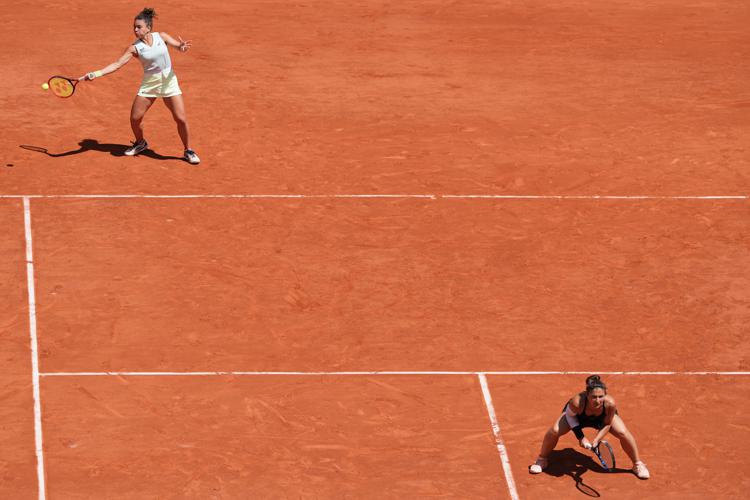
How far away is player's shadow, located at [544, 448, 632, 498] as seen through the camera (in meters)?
14.1

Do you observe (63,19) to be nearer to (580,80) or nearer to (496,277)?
(580,80)

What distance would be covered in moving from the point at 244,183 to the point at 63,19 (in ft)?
26.5

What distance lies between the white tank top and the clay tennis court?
152cm

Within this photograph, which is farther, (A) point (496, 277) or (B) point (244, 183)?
(B) point (244, 183)

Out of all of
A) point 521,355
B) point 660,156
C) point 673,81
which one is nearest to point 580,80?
point 673,81

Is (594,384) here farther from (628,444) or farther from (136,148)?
(136,148)

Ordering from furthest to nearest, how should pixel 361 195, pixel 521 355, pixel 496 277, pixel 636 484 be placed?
pixel 361 195, pixel 496 277, pixel 521 355, pixel 636 484

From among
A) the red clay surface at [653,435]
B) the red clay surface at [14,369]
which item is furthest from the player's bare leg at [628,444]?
the red clay surface at [14,369]

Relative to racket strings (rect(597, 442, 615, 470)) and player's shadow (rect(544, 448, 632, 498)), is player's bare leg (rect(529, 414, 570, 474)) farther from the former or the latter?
racket strings (rect(597, 442, 615, 470))

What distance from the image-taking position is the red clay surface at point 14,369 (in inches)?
542

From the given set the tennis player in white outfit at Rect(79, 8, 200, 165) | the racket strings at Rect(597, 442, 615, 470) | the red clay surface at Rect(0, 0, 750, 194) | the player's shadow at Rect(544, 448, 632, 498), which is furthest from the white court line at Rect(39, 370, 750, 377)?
the tennis player in white outfit at Rect(79, 8, 200, 165)

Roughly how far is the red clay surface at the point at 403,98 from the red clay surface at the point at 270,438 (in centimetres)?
477

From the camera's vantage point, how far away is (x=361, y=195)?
63.4 ft

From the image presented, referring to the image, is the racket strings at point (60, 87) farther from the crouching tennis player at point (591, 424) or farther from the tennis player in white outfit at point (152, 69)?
the crouching tennis player at point (591, 424)
